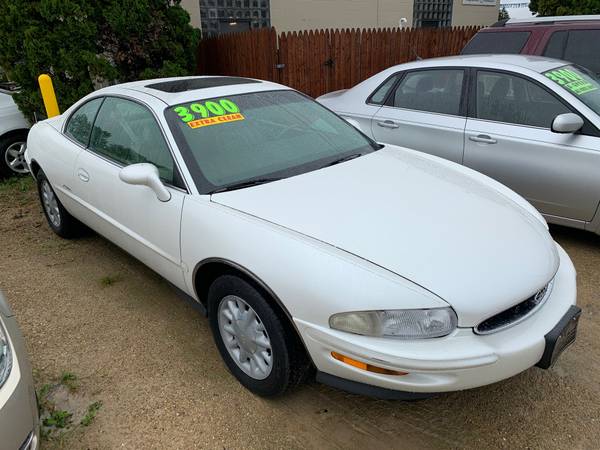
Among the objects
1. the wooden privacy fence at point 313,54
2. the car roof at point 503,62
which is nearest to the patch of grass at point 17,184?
the wooden privacy fence at point 313,54

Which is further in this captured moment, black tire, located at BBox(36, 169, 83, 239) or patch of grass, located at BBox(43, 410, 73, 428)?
black tire, located at BBox(36, 169, 83, 239)

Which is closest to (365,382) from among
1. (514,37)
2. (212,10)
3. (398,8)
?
(514,37)

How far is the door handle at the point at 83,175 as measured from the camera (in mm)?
3381

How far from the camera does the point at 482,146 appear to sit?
4.03m

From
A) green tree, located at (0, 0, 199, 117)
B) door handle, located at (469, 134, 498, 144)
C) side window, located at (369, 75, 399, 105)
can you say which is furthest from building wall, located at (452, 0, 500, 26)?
door handle, located at (469, 134, 498, 144)

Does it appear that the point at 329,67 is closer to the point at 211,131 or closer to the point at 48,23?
the point at 48,23

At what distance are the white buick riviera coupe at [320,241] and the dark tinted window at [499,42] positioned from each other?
3465 mm

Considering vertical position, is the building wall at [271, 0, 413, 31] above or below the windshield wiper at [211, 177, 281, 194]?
above

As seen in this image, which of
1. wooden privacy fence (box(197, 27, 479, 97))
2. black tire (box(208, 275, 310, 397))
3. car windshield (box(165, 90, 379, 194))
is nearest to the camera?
black tire (box(208, 275, 310, 397))

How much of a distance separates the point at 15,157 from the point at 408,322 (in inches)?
243

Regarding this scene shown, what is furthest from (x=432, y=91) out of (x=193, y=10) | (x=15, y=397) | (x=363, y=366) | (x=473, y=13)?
(x=473, y=13)

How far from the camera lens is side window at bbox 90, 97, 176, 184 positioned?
279cm

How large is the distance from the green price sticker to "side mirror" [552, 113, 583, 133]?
233 centimetres

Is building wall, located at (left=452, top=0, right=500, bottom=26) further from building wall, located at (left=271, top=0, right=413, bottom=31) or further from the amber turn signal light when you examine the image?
the amber turn signal light
